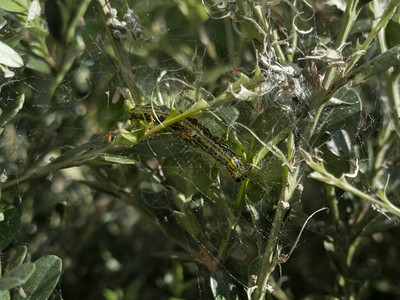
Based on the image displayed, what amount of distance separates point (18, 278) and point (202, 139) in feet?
1.18

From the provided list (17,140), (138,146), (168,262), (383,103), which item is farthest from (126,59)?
(168,262)

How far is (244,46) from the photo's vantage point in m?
1.05

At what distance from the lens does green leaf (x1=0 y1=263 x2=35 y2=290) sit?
664 mm

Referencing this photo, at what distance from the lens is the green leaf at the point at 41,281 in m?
0.78

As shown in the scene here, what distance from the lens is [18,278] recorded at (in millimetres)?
672

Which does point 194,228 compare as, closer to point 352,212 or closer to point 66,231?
point 352,212

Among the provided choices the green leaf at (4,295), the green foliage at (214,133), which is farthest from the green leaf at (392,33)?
the green leaf at (4,295)

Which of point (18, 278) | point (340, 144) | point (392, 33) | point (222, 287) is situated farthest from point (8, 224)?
point (392, 33)

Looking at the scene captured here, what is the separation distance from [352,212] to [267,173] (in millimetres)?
324

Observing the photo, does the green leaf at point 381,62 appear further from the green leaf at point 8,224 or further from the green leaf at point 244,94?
the green leaf at point 8,224

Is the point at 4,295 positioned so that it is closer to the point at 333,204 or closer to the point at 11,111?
the point at 11,111

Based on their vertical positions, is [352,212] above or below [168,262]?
above

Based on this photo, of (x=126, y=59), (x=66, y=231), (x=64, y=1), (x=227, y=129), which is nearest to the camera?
(x=227, y=129)

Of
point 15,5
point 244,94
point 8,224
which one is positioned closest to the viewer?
point 244,94
